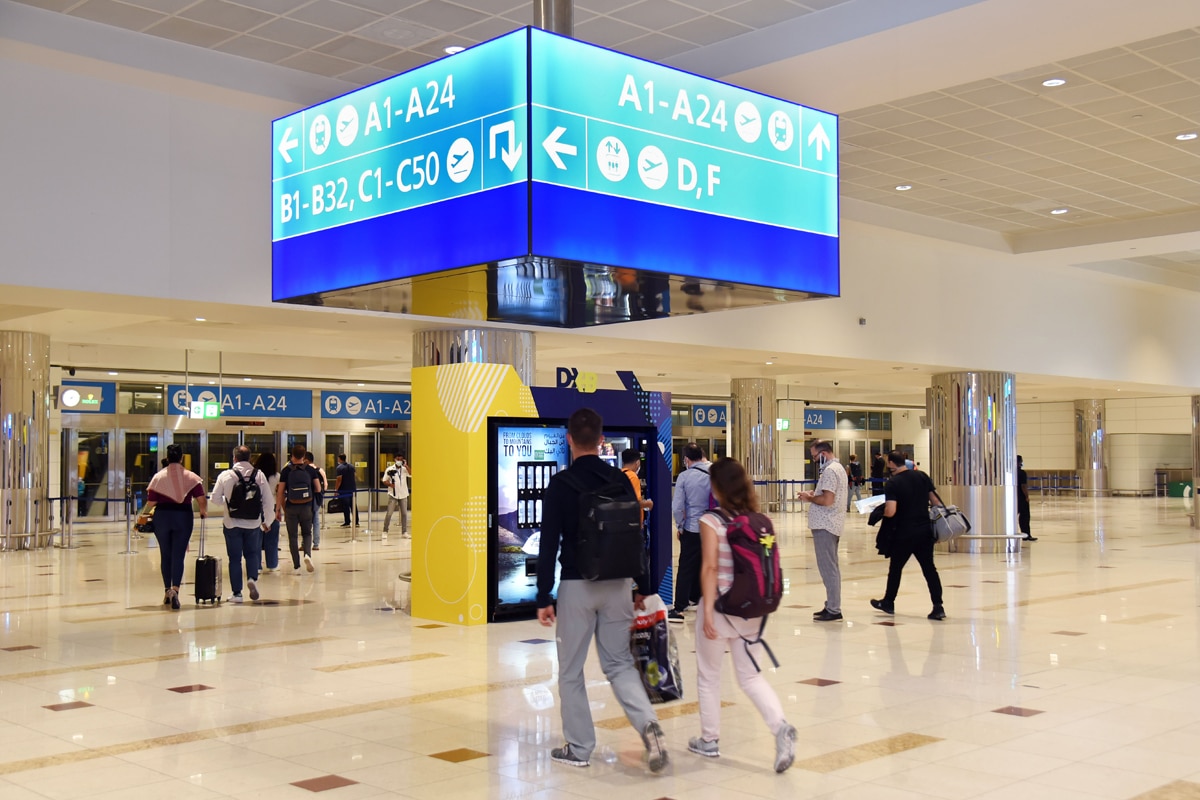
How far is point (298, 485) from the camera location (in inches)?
585

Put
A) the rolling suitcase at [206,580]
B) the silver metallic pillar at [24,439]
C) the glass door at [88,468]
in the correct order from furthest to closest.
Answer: the glass door at [88,468] < the silver metallic pillar at [24,439] < the rolling suitcase at [206,580]

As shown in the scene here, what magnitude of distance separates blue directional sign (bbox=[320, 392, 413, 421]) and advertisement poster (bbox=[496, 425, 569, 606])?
17.9 metres

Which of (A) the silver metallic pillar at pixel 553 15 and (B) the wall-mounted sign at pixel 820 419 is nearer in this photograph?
(A) the silver metallic pillar at pixel 553 15

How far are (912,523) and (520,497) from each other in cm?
363

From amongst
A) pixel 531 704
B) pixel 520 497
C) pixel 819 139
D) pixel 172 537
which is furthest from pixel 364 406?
pixel 819 139

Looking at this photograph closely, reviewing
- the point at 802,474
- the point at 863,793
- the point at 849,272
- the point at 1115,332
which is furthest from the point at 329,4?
the point at 802,474

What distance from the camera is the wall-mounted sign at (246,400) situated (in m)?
26.1

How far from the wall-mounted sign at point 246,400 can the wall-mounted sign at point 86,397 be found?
1315 millimetres

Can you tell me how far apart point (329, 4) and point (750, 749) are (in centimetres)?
532

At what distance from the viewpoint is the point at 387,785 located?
499 centimetres

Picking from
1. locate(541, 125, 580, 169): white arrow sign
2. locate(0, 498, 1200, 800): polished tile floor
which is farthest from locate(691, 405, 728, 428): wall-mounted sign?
locate(541, 125, 580, 169): white arrow sign

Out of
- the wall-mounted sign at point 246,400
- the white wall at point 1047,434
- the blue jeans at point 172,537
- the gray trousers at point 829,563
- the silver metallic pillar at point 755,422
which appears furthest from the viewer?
the white wall at point 1047,434

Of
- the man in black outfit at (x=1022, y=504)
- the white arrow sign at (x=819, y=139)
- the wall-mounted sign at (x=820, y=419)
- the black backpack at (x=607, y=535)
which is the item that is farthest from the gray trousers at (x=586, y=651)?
the wall-mounted sign at (x=820, y=419)

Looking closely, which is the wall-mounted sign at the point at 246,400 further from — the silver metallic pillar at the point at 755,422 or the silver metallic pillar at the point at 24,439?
the silver metallic pillar at the point at 755,422
